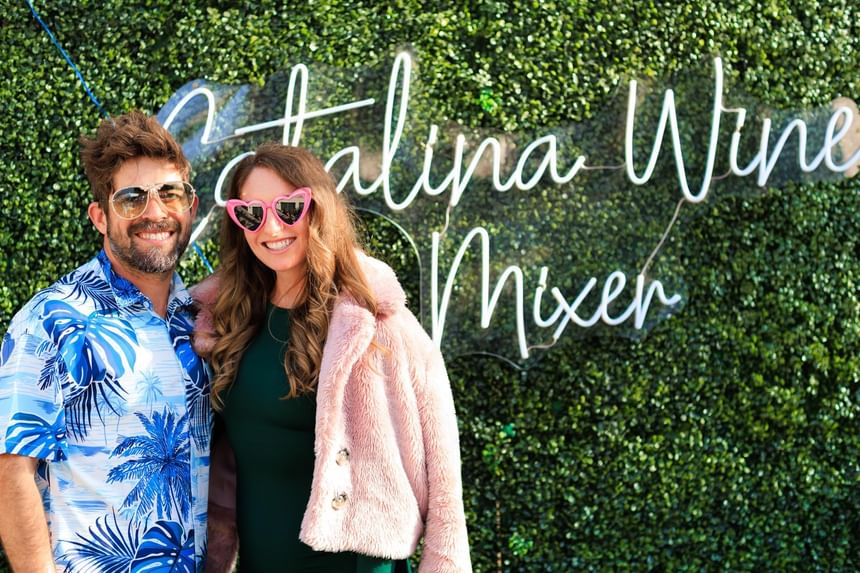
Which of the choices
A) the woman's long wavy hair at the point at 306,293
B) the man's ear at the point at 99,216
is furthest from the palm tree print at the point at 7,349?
the woman's long wavy hair at the point at 306,293

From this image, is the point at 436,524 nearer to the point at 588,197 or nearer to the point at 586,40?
the point at 588,197

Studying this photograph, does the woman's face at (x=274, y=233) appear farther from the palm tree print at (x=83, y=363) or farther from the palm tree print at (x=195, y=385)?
the palm tree print at (x=83, y=363)

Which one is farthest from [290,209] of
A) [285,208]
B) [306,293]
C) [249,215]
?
[306,293]

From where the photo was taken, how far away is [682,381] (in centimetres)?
420

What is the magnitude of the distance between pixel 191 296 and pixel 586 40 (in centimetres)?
240

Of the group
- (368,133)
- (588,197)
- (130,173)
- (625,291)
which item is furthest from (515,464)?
(130,173)

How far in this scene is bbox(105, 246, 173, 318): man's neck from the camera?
2529mm

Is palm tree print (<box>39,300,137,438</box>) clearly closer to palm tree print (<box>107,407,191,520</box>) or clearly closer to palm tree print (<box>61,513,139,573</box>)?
palm tree print (<box>107,407,191,520</box>)

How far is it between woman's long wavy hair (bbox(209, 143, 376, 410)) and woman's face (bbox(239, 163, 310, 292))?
0.08ft

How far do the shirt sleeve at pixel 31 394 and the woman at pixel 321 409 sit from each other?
1.50ft

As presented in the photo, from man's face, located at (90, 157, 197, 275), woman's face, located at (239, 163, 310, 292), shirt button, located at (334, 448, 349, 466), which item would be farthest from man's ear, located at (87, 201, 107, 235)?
shirt button, located at (334, 448, 349, 466)

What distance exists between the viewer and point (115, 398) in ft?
7.65

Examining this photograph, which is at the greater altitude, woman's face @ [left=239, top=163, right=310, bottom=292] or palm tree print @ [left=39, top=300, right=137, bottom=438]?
woman's face @ [left=239, top=163, right=310, bottom=292]

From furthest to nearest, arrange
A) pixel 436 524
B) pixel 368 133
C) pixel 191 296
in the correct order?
1. pixel 368 133
2. pixel 191 296
3. pixel 436 524
